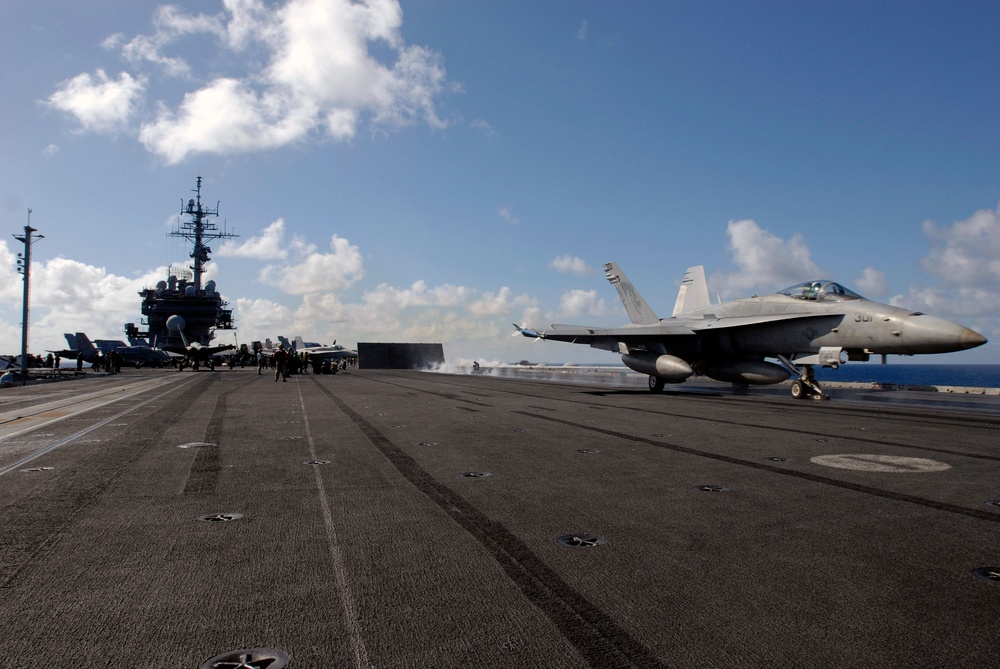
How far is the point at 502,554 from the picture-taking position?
386 cm

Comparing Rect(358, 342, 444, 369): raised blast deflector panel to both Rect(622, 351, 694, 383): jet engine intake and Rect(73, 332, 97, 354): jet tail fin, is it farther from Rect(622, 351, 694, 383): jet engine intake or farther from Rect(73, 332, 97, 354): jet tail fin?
Rect(622, 351, 694, 383): jet engine intake

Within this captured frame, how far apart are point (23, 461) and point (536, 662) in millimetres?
7737

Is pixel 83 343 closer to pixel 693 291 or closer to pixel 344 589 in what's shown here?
pixel 693 291

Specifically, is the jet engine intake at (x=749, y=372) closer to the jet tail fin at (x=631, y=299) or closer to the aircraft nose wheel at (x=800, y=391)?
the aircraft nose wheel at (x=800, y=391)

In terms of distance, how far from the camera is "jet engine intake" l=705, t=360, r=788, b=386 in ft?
62.7

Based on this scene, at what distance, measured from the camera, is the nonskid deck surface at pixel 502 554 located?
2654 millimetres

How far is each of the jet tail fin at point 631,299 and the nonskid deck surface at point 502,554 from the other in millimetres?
19414

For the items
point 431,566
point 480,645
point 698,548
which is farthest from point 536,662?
point 698,548

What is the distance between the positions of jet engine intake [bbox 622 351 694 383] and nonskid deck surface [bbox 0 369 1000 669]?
11784mm

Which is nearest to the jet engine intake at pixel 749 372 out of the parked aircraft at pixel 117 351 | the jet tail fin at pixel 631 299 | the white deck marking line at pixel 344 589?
the jet tail fin at pixel 631 299

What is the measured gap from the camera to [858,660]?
2508mm

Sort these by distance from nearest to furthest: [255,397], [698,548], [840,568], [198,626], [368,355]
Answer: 1. [198,626]
2. [840,568]
3. [698,548]
4. [255,397]
5. [368,355]

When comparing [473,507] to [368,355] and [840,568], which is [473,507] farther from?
[368,355]

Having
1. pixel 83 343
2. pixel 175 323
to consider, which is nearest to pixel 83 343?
pixel 83 343
